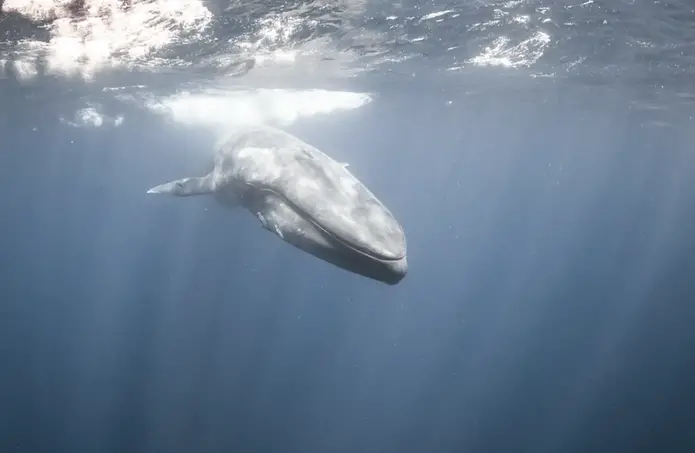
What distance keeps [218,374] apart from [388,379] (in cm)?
1405

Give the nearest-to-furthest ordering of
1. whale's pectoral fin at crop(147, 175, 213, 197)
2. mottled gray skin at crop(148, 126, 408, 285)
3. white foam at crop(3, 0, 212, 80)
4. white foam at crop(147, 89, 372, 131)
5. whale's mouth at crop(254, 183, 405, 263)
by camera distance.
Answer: whale's mouth at crop(254, 183, 405, 263) < mottled gray skin at crop(148, 126, 408, 285) < whale's pectoral fin at crop(147, 175, 213, 197) < white foam at crop(3, 0, 212, 80) < white foam at crop(147, 89, 372, 131)

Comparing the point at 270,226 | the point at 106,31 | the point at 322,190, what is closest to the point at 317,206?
the point at 322,190

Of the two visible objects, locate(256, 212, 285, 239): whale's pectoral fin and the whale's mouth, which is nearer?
the whale's mouth

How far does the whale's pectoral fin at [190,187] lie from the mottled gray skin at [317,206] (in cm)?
114

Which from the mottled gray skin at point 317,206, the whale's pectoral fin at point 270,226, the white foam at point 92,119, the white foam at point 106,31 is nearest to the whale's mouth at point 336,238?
the mottled gray skin at point 317,206

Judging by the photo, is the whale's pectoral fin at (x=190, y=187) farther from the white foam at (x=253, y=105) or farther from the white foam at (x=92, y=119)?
the white foam at (x=92, y=119)

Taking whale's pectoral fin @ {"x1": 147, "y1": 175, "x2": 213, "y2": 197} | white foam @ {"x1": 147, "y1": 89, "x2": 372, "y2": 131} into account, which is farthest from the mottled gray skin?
white foam @ {"x1": 147, "y1": 89, "x2": 372, "y2": 131}

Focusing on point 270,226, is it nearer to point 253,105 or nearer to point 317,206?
point 317,206

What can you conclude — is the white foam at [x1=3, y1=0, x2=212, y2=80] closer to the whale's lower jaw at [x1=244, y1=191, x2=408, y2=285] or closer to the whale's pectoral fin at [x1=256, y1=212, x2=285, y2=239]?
the whale's pectoral fin at [x1=256, y1=212, x2=285, y2=239]

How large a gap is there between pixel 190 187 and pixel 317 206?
5133mm

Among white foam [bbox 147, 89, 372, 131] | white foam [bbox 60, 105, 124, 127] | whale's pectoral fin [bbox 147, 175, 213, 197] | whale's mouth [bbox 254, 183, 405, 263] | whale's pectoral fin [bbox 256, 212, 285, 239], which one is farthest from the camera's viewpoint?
white foam [bbox 60, 105, 124, 127]

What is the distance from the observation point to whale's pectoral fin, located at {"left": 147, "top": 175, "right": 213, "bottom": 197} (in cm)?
938

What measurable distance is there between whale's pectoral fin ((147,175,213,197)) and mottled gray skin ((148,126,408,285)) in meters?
1.14

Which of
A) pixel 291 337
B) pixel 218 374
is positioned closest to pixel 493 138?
pixel 291 337
